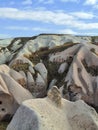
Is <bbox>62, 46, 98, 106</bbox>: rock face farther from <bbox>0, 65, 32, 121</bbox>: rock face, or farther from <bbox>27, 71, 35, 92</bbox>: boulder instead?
<bbox>0, 65, 32, 121</bbox>: rock face

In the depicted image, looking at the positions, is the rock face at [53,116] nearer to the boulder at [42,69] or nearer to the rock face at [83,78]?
the rock face at [83,78]

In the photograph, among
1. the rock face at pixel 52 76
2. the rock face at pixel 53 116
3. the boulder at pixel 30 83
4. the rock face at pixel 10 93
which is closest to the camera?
the rock face at pixel 53 116

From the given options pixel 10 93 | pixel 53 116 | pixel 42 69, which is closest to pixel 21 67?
pixel 42 69

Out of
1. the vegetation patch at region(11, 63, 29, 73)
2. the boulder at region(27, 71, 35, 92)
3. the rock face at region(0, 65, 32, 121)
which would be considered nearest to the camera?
the rock face at region(0, 65, 32, 121)

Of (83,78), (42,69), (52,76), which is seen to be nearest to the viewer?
(83,78)

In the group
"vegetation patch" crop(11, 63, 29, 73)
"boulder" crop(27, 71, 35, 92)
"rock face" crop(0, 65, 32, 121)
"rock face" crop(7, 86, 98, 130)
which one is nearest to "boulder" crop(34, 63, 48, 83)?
"vegetation patch" crop(11, 63, 29, 73)

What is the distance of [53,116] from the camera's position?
15.9m

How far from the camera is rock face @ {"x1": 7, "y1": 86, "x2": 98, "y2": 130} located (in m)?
15.3

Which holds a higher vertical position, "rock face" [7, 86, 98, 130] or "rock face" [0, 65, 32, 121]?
"rock face" [7, 86, 98, 130]

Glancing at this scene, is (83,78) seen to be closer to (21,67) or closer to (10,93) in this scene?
(21,67)

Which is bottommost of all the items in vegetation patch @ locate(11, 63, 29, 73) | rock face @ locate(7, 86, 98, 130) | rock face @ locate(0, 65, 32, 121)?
rock face @ locate(0, 65, 32, 121)

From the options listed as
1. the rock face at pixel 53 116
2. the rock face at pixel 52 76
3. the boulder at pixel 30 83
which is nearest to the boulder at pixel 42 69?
the rock face at pixel 52 76

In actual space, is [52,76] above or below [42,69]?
below

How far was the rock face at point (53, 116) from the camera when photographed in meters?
15.3
